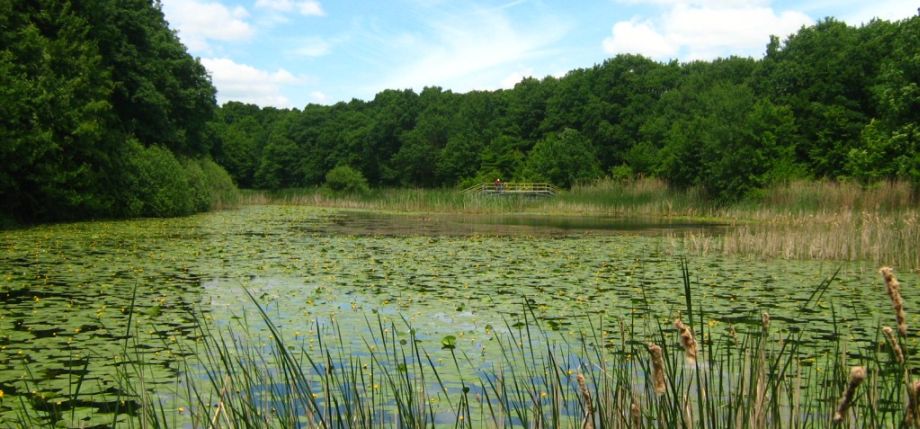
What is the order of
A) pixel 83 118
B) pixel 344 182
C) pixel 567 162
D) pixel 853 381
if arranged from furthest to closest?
pixel 344 182, pixel 567 162, pixel 83 118, pixel 853 381

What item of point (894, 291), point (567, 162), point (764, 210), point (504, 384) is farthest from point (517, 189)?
point (894, 291)

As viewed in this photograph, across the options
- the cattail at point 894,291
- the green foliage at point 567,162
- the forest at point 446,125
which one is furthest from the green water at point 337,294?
the green foliage at point 567,162

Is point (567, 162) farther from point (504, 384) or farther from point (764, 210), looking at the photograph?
point (504, 384)

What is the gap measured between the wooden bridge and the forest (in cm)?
343

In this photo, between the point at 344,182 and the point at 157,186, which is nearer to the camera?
the point at 157,186

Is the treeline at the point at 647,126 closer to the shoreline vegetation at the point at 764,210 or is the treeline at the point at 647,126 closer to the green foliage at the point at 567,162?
the green foliage at the point at 567,162

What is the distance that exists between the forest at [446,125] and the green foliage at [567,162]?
0.12 meters

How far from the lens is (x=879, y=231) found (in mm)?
13281

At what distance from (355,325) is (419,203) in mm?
32165

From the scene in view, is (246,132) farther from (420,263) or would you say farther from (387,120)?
(420,263)

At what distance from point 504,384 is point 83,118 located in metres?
23.0

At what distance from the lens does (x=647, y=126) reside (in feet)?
181

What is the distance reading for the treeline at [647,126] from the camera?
34469mm

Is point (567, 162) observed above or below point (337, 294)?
above
